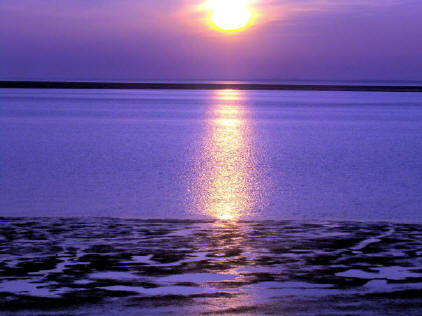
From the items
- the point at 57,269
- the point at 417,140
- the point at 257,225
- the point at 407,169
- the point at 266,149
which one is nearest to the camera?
the point at 57,269

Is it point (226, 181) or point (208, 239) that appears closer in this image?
point (208, 239)

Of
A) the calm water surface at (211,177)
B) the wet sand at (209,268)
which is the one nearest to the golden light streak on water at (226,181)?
the calm water surface at (211,177)

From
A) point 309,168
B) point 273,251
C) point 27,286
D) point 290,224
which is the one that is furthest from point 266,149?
point 27,286

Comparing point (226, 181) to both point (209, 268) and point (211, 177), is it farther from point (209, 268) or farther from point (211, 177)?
point (209, 268)

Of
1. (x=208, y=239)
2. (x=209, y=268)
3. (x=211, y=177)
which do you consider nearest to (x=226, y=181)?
(x=211, y=177)

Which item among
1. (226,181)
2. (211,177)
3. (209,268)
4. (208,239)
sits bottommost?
(209,268)

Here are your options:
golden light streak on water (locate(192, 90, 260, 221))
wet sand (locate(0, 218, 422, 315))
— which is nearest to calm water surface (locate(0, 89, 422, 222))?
golden light streak on water (locate(192, 90, 260, 221))

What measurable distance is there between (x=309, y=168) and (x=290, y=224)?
6.63 metres

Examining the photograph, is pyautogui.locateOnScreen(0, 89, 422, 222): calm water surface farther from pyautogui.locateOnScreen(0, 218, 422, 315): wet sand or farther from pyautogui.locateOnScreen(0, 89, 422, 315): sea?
pyautogui.locateOnScreen(0, 218, 422, 315): wet sand

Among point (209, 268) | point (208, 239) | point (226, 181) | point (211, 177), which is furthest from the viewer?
point (211, 177)

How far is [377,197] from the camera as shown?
8.48m

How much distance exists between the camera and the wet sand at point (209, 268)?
351cm

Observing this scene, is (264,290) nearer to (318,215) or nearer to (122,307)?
(122,307)

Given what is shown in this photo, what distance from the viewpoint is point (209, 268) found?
4262 mm
